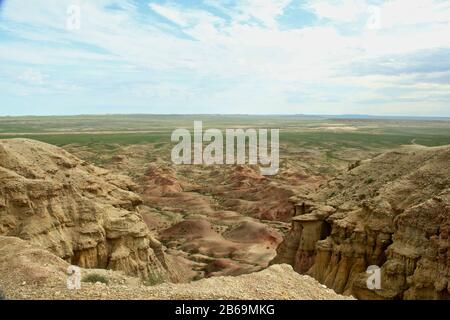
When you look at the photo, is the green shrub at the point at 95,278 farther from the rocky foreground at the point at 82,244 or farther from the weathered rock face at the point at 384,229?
the weathered rock face at the point at 384,229

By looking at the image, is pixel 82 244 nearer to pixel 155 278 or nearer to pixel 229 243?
pixel 155 278

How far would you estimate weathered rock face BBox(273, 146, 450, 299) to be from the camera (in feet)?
58.1

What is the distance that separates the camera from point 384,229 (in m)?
21.4

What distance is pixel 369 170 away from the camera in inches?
1126

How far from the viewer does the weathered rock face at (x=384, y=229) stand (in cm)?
1772

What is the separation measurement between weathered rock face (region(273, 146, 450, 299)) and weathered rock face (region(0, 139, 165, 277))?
29.1 ft

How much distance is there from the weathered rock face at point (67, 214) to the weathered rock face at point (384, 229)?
8.88 metres

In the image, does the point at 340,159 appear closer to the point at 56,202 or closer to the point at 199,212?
the point at 199,212

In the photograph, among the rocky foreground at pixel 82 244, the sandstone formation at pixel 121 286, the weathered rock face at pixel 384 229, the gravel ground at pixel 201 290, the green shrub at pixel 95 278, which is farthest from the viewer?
the weathered rock face at pixel 384 229

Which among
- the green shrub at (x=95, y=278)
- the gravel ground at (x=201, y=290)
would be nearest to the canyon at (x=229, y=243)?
the gravel ground at (x=201, y=290)

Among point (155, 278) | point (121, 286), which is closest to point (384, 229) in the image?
point (155, 278)

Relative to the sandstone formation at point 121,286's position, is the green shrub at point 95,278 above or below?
below
